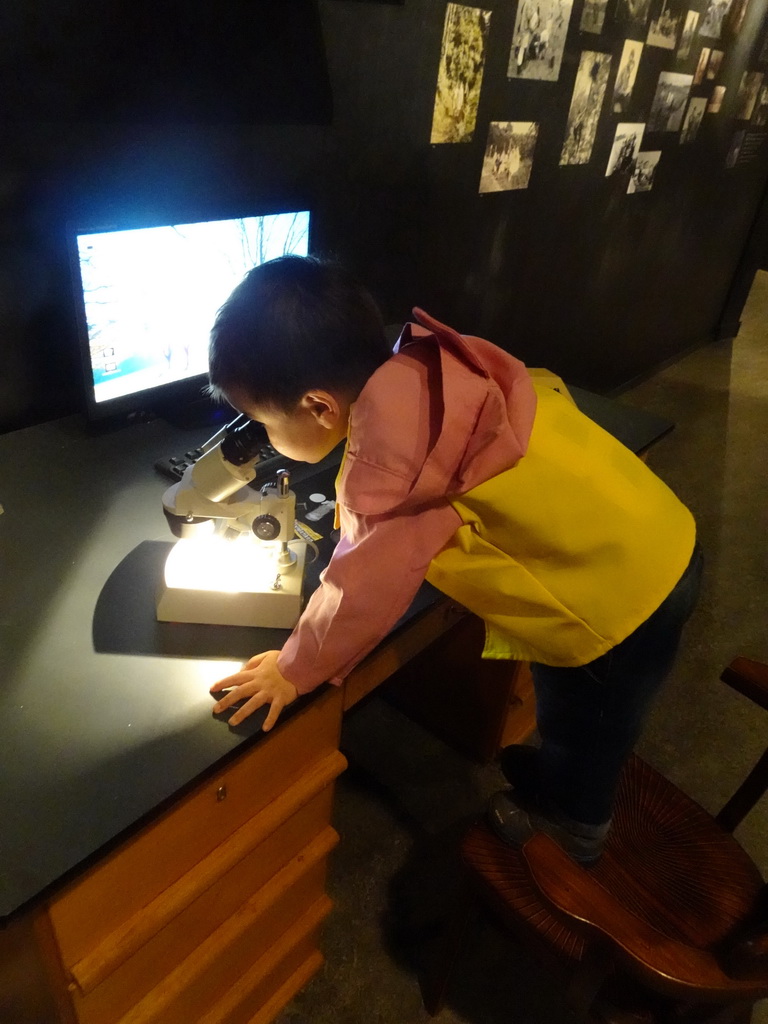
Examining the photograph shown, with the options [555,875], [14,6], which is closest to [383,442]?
[555,875]

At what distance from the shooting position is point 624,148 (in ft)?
9.05

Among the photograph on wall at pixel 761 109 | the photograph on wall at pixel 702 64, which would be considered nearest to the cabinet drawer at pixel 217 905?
the photograph on wall at pixel 702 64

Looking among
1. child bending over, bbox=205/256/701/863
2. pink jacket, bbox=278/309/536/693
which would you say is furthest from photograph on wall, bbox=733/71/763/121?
pink jacket, bbox=278/309/536/693

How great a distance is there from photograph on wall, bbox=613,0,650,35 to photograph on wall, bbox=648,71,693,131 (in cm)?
31

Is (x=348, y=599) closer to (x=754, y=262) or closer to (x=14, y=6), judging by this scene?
(x=14, y=6)

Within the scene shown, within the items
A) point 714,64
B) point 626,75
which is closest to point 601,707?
point 626,75

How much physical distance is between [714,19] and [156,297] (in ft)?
9.50

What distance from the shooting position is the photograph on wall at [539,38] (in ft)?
6.46

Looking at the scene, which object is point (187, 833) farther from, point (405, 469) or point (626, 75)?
point (626, 75)

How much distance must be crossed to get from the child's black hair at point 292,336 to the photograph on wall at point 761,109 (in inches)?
152

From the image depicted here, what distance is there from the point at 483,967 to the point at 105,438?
4.16 ft

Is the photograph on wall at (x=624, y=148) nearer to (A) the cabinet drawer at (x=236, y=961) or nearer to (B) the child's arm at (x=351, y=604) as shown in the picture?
(B) the child's arm at (x=351, y=604)

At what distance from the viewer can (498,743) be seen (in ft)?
5.76

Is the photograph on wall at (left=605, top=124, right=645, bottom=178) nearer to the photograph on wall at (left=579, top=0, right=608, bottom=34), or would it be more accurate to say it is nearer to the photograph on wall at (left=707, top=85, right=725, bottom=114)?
the photograph on wall at (left=579, top=0, right=608, bottom=34)
